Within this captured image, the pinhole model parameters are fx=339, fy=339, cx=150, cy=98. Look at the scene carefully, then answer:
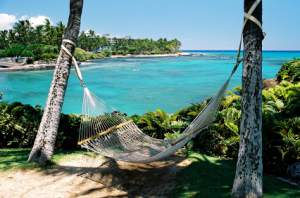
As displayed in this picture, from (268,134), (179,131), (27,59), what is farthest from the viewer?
(27,59)

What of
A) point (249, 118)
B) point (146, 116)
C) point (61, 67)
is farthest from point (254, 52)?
point (146, 116)

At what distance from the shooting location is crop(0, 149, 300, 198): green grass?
3.27m

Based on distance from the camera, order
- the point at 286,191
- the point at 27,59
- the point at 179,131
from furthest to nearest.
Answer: the point at 27,59, the point at 179,131, the point at 286,191

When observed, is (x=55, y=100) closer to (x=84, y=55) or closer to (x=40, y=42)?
(x=40, y=42)

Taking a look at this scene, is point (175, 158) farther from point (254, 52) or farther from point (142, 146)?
point (254, 52)

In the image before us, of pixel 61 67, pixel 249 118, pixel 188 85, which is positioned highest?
pixel 61 67

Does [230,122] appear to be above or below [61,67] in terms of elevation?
below

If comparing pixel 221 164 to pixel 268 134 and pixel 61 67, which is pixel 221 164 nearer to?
pixel 268 134

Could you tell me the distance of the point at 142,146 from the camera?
4188 millimetres

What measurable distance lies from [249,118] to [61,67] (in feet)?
8.04

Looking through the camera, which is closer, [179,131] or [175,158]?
[175,158]

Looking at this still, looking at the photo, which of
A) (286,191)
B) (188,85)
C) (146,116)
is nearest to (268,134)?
(286,191)

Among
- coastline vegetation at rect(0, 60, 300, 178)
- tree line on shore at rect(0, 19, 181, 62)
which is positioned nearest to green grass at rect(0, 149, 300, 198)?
coastline vegetation at rect(0, 60, 300, 178)

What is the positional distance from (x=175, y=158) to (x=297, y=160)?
1520 mm
